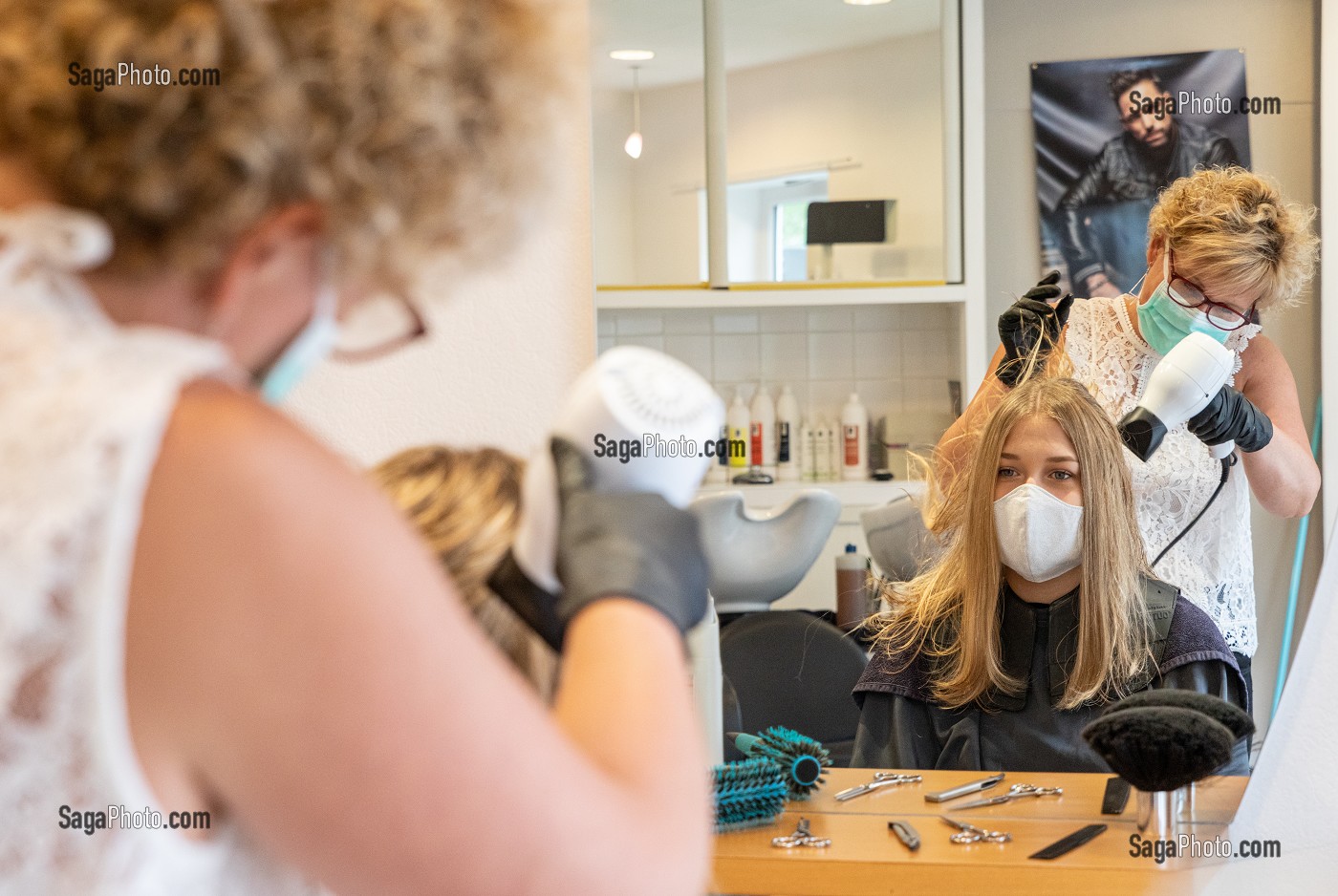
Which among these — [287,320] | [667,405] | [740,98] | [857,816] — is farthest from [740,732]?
[287,320]

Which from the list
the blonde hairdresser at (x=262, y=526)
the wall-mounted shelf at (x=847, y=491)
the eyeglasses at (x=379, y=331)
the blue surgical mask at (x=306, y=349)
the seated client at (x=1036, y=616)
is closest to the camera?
the blonde hairdresser at (x=262, y=526)

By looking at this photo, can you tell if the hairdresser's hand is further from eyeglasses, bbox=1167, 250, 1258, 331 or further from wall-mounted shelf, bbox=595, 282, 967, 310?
wall-mounted shelf, bbox=595, 282, 967, 310

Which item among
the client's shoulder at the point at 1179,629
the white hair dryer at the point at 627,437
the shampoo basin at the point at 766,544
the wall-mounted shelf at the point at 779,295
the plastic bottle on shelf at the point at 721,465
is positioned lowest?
the client's shoulder at the point at 1179,629

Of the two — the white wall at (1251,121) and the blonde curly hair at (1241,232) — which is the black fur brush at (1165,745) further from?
the blonde curly hair at (1241,232)

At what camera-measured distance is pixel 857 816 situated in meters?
1.52

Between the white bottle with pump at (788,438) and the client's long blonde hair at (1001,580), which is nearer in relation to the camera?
the client's long blonde hair at (1001,580)

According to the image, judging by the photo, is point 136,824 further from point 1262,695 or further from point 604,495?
point 1262,695

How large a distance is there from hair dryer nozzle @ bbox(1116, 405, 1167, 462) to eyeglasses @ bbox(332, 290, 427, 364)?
1.00 meters

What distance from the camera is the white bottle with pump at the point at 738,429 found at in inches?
60.5

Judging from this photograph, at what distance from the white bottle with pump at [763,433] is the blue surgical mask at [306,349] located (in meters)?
1.00

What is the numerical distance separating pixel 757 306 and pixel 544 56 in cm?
103

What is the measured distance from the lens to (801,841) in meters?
1.47

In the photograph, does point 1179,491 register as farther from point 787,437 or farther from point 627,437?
point 627,437

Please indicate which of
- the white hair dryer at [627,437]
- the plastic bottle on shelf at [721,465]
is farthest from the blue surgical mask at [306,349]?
the plastic bottle on shelf at [721,465]
